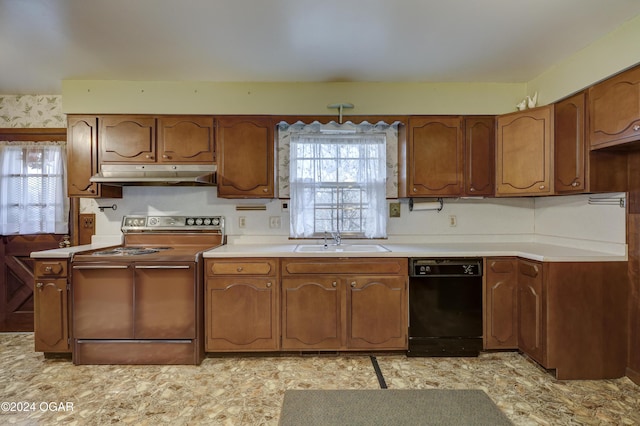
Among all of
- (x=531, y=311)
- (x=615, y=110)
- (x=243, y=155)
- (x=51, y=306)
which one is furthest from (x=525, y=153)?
(x=51, y=306)

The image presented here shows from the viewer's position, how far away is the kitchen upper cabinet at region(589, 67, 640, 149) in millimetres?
2018

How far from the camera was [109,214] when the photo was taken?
3.19 m

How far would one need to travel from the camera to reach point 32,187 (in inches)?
126

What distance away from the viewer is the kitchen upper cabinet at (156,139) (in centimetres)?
289

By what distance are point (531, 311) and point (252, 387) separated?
212 centimetres

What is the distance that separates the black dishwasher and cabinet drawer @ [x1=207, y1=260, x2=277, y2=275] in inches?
44.3

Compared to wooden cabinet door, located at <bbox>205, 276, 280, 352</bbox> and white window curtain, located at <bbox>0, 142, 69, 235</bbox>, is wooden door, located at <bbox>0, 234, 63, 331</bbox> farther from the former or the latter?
wooden cabinet door, located at <bbox>205, 276, 280, 352</bbox>

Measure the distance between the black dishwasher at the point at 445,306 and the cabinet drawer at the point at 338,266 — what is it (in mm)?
110

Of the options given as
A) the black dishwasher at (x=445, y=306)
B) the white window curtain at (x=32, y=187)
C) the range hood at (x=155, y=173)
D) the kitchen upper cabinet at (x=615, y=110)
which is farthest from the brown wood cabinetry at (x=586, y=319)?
the white window curtain at (x=32, y=187)

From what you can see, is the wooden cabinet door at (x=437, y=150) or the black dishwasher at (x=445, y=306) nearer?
the black dishwasher at (x=445, y=306)

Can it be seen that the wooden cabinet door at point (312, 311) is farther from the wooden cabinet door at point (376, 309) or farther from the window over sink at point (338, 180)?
the window over sink at point (338, 180)

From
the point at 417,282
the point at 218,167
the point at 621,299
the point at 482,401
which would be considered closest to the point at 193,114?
the point at 218,167

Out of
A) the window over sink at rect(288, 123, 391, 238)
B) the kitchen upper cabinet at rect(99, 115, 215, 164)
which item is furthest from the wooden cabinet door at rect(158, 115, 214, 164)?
the window over sink at rect(288, 123, 391, 238)

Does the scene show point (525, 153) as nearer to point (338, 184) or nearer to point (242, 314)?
point (338, 184)
